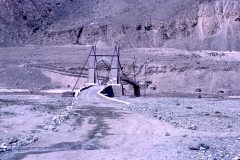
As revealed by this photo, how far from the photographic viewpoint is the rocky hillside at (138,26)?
9906 cm

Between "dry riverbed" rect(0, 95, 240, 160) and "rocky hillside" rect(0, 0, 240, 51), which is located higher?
"rocky hillside" rect(0, 0, 240, 51)

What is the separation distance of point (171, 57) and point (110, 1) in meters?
38.3

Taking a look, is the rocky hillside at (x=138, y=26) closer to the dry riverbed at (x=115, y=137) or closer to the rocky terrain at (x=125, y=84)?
the rocky terrain at (x=125, y=84)

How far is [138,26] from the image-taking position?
10250 centimetres

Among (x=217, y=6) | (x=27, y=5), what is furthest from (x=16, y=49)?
(x=217, y=6)

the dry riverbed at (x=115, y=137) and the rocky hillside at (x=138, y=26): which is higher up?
the rocky hillside at (x=138, y=26)

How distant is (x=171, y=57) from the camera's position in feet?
270

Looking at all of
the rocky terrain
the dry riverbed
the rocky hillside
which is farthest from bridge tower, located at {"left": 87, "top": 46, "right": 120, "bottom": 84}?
the dry riverbed

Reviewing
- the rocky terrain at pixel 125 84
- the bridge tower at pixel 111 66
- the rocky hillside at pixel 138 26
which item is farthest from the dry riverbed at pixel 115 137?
the rocky hillside at pixel 138 26

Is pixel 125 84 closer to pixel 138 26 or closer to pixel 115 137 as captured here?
pixel 138 26

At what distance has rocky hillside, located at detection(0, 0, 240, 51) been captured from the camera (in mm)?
99062

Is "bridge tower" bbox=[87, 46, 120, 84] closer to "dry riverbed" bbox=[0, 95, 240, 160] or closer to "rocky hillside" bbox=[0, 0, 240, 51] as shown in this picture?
"rocky hillside" bbox=[0, 0, 240, 51]

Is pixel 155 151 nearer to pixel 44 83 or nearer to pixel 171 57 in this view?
pixel 44 83

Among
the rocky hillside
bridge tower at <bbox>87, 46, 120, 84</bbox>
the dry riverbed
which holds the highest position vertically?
the rocky hillside
